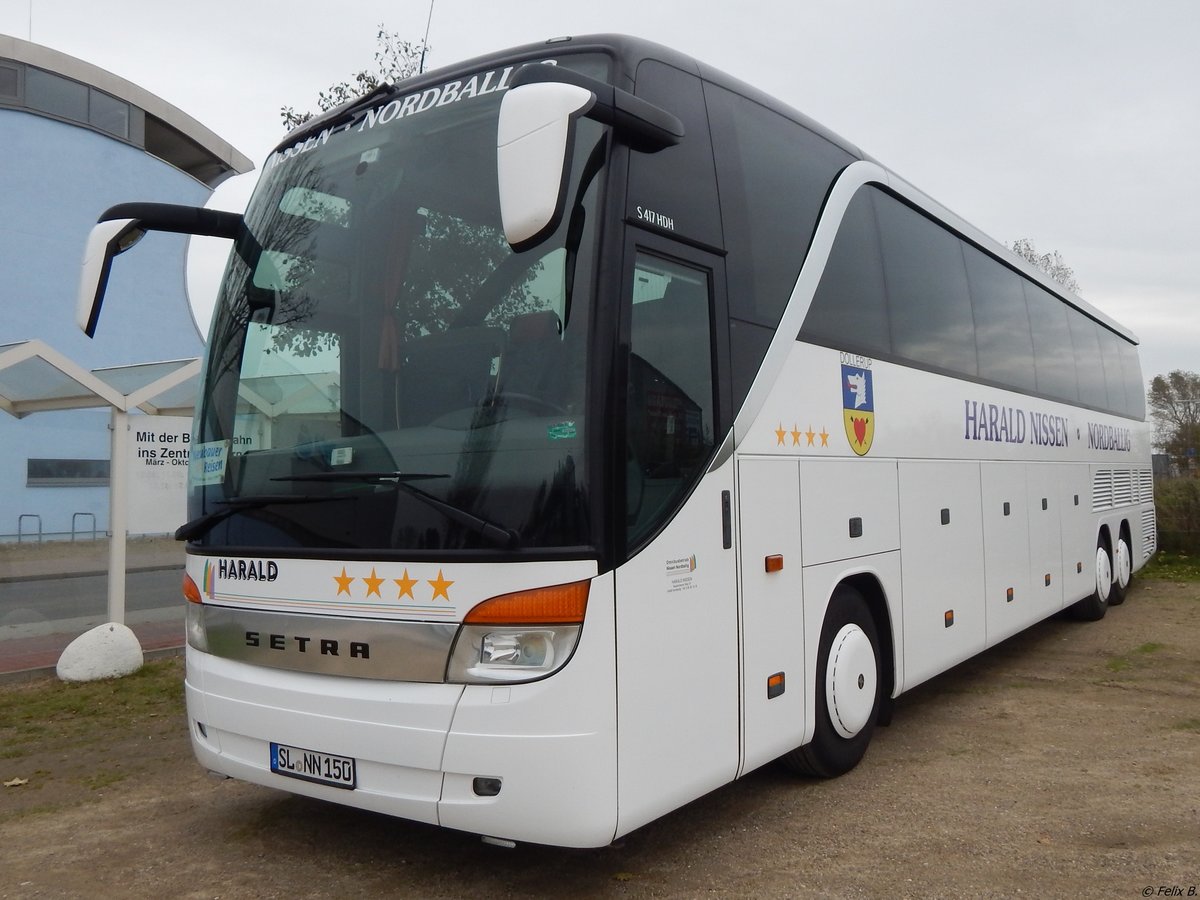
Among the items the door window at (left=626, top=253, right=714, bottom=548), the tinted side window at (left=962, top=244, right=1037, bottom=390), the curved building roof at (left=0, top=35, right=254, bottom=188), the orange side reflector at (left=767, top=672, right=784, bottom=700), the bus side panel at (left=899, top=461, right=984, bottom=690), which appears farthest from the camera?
the curved building roof at (left=0, top=35, right=254, bottom=188)

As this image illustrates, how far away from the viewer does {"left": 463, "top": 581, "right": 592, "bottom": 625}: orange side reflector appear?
3623mm

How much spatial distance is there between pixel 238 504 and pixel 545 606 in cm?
155

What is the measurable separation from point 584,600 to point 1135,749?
435 cm

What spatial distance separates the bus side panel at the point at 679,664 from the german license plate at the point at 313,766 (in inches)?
43.2

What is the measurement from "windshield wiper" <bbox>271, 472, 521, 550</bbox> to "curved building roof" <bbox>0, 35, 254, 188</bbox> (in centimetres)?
3430

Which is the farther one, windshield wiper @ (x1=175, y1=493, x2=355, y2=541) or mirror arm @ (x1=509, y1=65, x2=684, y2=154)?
windshield wiper @ (x1=175, y1=493, x2=355, y2=541)

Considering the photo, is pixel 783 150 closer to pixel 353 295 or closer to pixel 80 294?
pixel 353 295

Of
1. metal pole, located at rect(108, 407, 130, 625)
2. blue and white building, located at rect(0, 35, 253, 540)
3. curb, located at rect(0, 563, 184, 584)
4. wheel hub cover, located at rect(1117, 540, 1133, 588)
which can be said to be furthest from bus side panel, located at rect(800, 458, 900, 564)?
blue and white building, located at rect(0, 35, 253, 540)

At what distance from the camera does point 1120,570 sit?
1233cm

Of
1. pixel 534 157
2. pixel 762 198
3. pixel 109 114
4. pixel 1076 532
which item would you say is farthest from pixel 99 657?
pixel 109 114

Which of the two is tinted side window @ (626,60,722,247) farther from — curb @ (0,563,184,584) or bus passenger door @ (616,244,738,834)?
curb @ (0,563,184,584)

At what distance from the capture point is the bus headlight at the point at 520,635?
11.9 feet

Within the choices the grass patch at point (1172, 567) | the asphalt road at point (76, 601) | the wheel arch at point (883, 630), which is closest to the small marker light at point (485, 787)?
the wheel arch at point (883, 630)

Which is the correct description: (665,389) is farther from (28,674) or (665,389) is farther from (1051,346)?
(1051,346)
